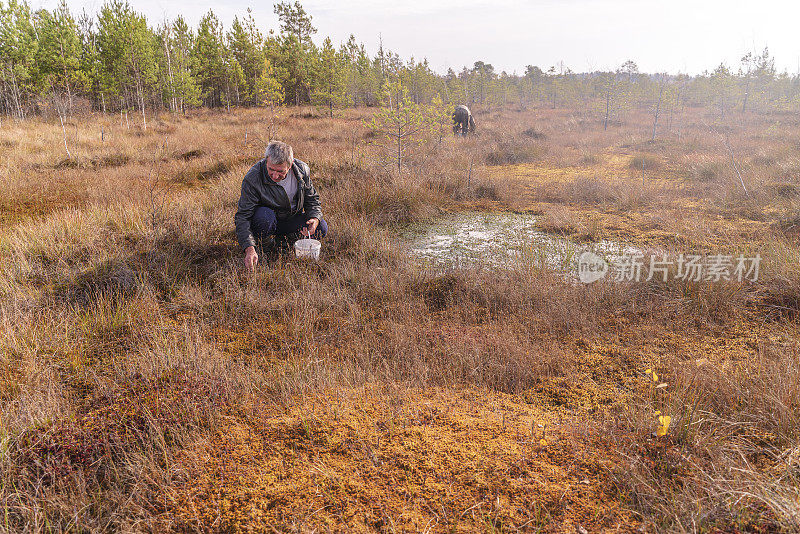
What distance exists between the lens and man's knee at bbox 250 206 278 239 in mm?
4191

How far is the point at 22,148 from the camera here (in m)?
11.1

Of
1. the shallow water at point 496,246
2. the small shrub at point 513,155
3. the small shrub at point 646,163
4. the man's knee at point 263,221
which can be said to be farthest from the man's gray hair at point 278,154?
the small shrub at point 646,163

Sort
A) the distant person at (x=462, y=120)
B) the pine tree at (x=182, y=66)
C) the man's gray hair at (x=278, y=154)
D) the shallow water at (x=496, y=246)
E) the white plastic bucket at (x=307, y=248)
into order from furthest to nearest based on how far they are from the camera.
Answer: the pine tree at (x=182, y=66) → the distant person at (x=462, y=120) → the shallow water at (x=496, y=246) → the white plastic bucket at (x=307, y=248) → the man's gray hair at (x=278, y=154)

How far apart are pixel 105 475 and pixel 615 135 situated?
22.7 meters

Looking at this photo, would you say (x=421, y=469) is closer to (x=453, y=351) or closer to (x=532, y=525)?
(x=532, y=525)

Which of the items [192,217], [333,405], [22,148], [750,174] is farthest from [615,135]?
[22,148]

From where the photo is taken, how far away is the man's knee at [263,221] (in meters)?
4.19

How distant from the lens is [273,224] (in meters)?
4.32

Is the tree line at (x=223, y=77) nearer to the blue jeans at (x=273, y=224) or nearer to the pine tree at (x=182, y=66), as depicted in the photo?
the pine tree at (x=182, y=66)

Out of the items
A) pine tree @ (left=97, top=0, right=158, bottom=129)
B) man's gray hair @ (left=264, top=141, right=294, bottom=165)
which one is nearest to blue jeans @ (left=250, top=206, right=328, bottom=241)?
man's gray hair @ (left=264, top=141, right=294, bottom=165)

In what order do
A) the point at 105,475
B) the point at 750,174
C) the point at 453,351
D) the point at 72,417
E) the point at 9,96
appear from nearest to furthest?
the point at 105,475
the point at 72,417
the point at 453,351
the point at 750,174
the point at 9,96

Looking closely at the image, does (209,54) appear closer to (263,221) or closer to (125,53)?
(125,53)

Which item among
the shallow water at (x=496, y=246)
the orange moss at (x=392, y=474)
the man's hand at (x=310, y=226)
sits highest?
the man's hand at (x=310, y=226)

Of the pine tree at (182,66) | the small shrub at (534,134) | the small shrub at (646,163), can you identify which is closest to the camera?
the small shrub at (646,163)
